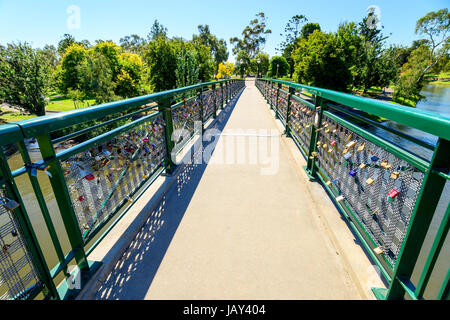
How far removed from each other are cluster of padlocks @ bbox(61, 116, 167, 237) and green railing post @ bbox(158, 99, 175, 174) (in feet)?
1.09

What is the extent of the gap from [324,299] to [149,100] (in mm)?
2618

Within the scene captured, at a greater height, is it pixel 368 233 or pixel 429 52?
pixel 429 52

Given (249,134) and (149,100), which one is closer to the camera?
(149,100)

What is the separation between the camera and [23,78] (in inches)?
819

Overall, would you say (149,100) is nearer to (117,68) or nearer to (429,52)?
(117,68)

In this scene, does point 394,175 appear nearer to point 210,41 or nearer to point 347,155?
point 347,155

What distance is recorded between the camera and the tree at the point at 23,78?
20.5m

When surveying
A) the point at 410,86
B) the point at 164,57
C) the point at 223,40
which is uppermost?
the point at 223,40

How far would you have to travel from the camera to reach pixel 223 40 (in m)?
85.8

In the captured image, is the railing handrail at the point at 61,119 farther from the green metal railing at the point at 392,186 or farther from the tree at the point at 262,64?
the tree at the point at 262,64

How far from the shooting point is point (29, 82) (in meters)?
21.2

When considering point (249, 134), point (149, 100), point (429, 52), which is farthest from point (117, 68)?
point (429, 52)

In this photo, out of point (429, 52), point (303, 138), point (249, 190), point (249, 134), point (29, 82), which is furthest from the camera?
point (429, 52)
